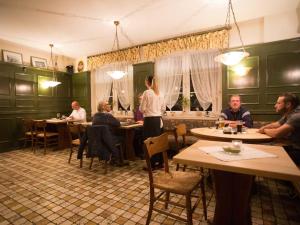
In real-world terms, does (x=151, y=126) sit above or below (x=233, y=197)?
above

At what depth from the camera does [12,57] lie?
5.23 meters

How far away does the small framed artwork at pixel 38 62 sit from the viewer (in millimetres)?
5742

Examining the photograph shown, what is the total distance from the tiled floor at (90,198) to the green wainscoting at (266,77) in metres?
1.64

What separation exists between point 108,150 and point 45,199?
1154 millimetres

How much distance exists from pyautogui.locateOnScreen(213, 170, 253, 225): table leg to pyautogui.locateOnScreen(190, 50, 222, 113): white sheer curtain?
3.09 m

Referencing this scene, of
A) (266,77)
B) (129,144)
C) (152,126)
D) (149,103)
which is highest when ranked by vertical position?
(266,77)

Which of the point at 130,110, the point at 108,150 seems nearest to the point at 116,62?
the point at 130,110

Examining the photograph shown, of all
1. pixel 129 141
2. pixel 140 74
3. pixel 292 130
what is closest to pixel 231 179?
pixel 292 130

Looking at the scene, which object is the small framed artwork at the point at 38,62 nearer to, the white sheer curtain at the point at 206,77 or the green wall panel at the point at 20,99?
the green wall panel at the point at 20,99

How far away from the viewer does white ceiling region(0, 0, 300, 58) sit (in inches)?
129

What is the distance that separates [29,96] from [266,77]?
19.9ft

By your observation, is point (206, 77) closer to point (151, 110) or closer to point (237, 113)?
point (237, 113)

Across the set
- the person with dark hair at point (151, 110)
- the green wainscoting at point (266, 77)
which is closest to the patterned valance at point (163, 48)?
the green wainscoting at point (266, 77)

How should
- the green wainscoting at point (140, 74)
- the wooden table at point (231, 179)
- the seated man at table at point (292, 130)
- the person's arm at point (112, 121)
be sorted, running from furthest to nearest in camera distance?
1. the green wainscoting at point (140, 74)
2. the person's arm at point (112, 121)
3. the seated man at table at point (292, 130)
4. the wooden table at point (231, 179)
